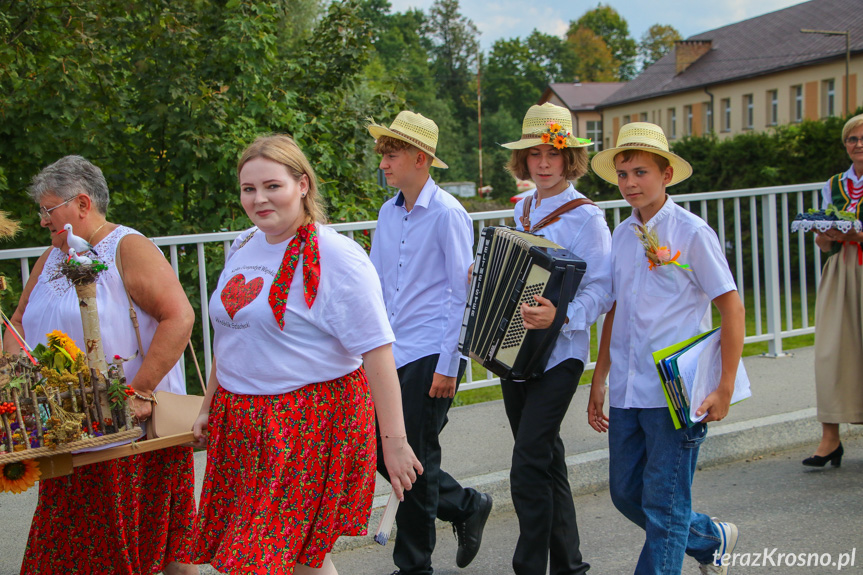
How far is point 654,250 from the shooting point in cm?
335

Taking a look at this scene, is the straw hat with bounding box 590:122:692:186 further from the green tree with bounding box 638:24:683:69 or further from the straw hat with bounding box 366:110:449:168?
the green tree with bounding box 638:24:683:69

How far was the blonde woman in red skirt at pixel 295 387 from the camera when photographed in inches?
108

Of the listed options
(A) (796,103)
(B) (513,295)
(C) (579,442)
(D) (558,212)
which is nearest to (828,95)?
(A) (796,103)

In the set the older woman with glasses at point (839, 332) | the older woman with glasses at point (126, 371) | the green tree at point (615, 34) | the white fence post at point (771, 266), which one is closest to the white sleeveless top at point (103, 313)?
the older woman with glasses at point (126, 371)

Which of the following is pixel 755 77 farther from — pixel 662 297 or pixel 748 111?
pixel 662 297

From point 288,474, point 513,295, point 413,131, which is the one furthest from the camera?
point 413,131

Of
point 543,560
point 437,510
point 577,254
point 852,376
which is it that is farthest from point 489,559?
point 852,376

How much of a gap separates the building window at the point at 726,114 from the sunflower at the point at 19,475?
2200 inches

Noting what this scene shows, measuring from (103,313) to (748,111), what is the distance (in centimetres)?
5431

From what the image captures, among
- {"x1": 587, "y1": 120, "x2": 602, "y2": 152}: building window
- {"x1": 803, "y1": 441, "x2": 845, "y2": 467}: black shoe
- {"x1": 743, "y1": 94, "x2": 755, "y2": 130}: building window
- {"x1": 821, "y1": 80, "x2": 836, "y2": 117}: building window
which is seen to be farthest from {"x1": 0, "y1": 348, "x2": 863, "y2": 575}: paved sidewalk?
{"x1": 587, "y1": 120, "x2": 602, "y2": 152}: building window

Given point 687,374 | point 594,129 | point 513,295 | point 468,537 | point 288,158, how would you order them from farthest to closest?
point 594,129, point 468,537, point 513,295, point 687,374, point 288,158

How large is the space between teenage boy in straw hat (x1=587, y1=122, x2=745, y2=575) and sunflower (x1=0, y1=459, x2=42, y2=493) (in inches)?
85.4

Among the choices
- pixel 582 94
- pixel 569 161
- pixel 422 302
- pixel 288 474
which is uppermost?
pixel 582 94

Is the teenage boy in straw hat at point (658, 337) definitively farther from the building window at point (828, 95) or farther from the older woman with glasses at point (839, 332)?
the building window at point (828, 95)
